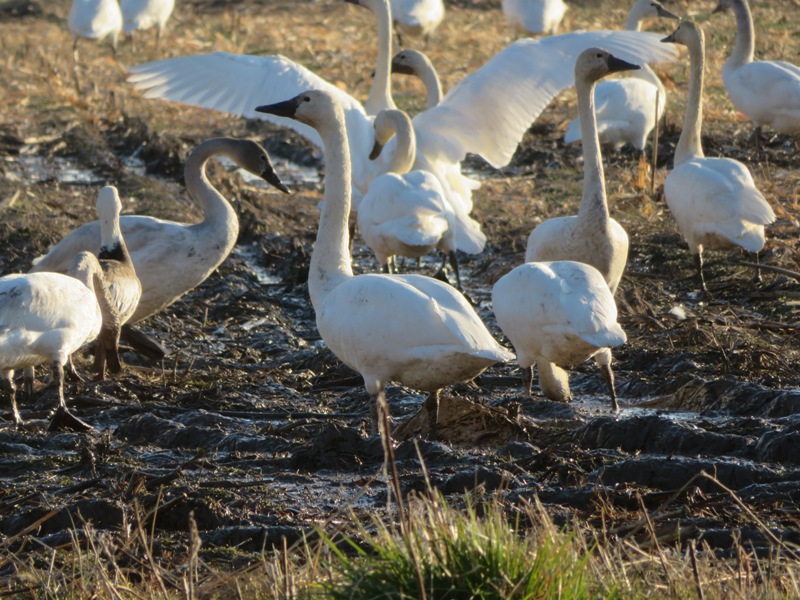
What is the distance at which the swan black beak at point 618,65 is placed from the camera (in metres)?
7.01

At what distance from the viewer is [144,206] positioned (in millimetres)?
11195

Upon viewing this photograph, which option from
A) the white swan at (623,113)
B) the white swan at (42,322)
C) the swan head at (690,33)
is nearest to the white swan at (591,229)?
the swan head at (690,33)

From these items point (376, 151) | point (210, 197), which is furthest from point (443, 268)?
point (210, 197)

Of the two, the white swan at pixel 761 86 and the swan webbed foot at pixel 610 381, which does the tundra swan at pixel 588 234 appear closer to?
the swan webbed foot at pixel 610 381

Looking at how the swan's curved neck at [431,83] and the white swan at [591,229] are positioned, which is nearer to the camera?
the white swan at [591,229]

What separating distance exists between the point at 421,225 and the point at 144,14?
14.1 meters

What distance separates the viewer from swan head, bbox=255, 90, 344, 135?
6.18m

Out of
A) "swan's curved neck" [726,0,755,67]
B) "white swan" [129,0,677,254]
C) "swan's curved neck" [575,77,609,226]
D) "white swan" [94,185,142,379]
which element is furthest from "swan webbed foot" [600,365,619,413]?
"swan's curved neck" [726,0,755,67]

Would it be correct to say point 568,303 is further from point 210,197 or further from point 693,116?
point 693,116

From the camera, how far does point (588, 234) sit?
6734mm

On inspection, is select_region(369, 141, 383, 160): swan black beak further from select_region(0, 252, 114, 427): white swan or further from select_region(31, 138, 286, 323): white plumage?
select_region(0, 252, 114, 427): white swan

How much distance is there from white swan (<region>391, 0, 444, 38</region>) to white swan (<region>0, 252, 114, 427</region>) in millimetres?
13166

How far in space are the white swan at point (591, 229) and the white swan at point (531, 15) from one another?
11043 mm

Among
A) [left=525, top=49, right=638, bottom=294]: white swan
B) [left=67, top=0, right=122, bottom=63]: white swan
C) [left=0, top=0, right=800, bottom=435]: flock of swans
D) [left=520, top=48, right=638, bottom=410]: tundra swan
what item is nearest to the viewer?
[left=0, top=0, right=800, bottom=435]: flock of swans
